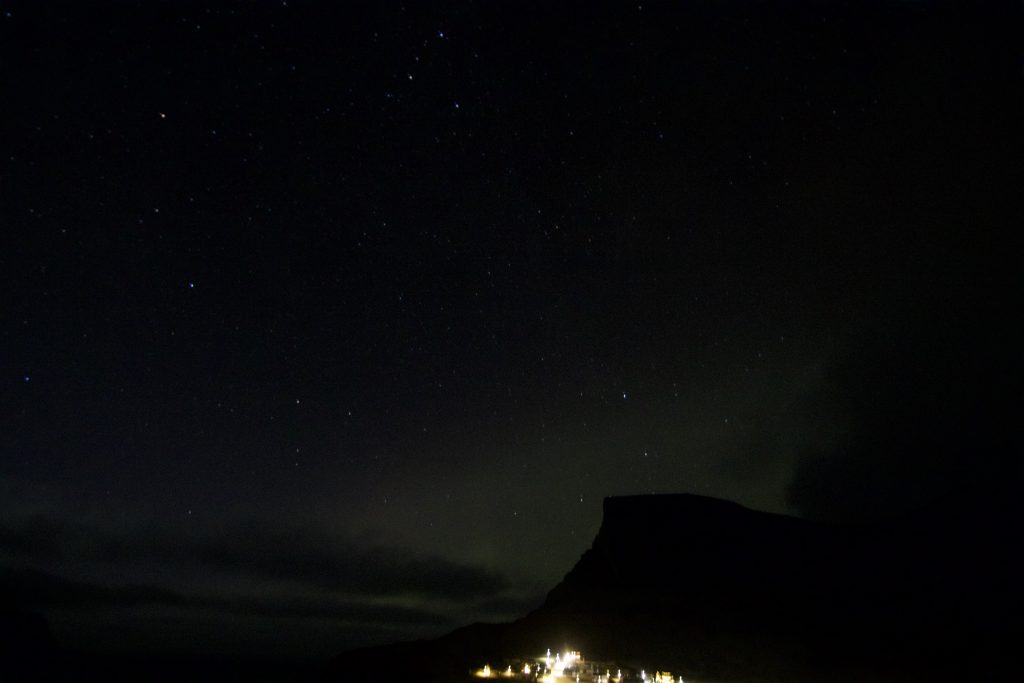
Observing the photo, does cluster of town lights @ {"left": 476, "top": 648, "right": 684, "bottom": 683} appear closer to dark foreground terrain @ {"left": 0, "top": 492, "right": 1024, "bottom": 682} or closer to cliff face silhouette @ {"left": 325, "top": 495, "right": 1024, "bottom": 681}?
dark foreground terrain @ {"left": 0, "top": 492, "right": 1024, "bottom": 682}

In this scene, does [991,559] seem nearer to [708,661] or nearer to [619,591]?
[619,591]

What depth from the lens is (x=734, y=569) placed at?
311ft

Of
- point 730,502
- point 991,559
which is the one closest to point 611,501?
point 730,502

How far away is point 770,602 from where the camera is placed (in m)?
87.5

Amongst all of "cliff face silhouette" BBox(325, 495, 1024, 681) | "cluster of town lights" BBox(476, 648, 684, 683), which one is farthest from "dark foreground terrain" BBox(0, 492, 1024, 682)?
"cluster of town lights" BBox(476, 648, 684, 683)

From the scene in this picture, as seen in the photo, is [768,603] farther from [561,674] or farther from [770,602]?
[561,674]

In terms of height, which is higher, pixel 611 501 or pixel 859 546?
pixel 611 501

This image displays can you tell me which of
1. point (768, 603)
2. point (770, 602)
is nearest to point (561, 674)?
point (768, 603)

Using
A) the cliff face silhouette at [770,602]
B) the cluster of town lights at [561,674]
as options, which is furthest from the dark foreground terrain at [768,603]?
the cluster of town lights at [561,674]

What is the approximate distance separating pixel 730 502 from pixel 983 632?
3234cm

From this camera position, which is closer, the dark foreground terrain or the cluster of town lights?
the cluster of town lights

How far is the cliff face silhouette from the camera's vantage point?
7444 centimetres

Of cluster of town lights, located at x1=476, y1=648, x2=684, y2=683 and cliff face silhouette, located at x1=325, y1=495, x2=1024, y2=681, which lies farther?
cliff face silhouette, located at x1=325, y1=495, x2=1024, y2=681

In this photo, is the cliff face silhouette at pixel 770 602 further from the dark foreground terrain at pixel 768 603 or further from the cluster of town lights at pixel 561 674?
the cluster of town lights at pixel 561 674
